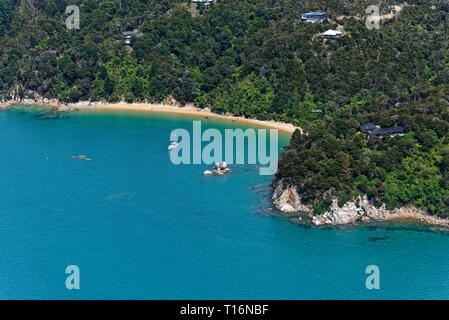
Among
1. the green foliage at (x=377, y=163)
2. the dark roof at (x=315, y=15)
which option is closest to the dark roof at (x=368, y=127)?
the green foliage at (x=377, y=163)

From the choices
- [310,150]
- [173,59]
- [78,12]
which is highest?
[78,12]

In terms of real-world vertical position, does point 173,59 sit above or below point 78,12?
below

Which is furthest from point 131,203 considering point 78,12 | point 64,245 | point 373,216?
point 78,12

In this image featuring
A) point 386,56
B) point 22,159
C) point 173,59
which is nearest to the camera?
point 22,159

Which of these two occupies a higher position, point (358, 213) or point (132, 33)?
point (132, 33)

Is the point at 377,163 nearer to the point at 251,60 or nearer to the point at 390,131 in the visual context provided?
the point at 390,131

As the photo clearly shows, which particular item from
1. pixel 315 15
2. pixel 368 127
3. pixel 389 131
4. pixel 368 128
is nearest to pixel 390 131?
pixel 389 131

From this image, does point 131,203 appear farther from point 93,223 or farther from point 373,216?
point 373,216

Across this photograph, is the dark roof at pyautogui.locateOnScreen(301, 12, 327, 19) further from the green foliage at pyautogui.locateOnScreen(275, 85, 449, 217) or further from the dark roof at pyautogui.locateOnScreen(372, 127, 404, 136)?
the dark roof at pyautogui.locateOnScreen(372, 127, 404, 136)
